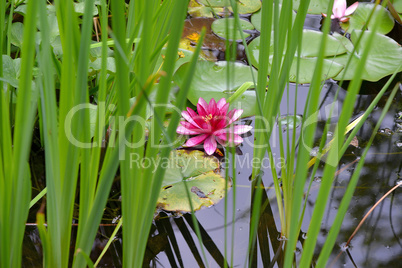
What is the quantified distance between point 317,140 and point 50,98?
2.74 feet

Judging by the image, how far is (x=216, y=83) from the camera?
1.37 metres

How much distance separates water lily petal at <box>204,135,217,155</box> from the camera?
1.16 metres

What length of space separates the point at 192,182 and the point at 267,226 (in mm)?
228

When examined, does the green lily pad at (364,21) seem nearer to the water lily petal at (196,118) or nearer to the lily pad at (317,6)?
the lily pad at (317,6)

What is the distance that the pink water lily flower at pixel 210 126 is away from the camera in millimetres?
1173

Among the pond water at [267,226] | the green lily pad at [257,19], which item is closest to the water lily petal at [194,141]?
the pond water at [267,226]

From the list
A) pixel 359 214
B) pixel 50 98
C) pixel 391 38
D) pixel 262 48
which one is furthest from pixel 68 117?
pixel 391 38

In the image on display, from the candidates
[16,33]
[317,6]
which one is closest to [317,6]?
[317,6]

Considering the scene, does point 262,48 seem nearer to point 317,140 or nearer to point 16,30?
point 317,140

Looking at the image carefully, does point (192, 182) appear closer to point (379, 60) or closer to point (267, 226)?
point (267, 226)

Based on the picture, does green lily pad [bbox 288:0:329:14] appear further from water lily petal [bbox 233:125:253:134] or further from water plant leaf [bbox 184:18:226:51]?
water lily petal [bbox 233:125:253:134]

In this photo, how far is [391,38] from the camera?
1.61 metres

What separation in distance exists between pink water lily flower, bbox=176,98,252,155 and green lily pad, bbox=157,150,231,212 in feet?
0.11

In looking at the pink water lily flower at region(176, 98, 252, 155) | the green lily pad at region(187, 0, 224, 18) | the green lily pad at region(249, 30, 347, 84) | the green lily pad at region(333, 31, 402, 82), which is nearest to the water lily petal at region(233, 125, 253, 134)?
the pink water lily flower at region(176, 98, 252, 155)
